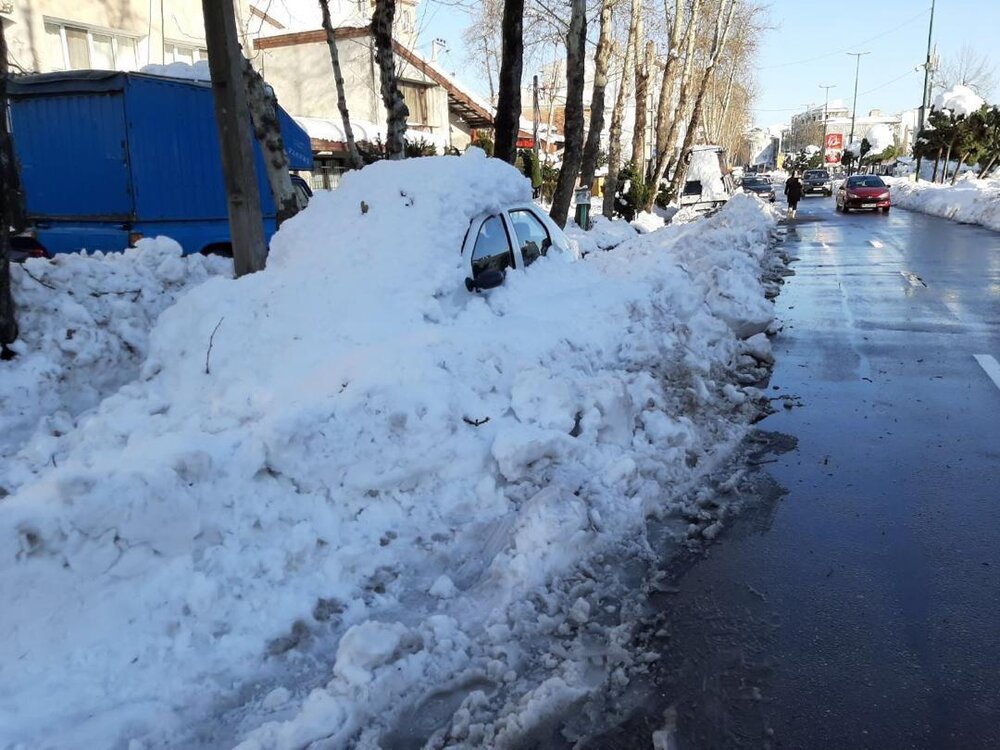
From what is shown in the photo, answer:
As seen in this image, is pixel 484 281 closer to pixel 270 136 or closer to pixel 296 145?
pixel 270 136

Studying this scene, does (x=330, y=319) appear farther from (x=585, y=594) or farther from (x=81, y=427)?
(x=585, y=594)

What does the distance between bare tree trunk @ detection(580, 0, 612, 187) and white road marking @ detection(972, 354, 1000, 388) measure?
11611 mm

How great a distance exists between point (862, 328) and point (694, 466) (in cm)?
644

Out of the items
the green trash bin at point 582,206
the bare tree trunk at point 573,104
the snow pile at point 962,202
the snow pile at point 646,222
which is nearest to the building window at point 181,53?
the green trash bin at point 582,206

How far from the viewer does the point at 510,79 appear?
12617mm

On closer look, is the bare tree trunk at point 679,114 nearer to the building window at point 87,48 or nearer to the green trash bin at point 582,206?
the green trash bin at point 582,206

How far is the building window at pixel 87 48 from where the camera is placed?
18.6m

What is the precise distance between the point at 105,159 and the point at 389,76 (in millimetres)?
4002

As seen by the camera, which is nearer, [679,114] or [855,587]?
[855,587]

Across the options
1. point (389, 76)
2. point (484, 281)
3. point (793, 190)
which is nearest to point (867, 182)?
point (793, 190)

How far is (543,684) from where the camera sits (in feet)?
10.9

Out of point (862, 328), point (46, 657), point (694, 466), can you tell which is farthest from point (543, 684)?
point (862, 328)

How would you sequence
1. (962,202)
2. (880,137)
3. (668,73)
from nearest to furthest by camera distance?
(668,73), (962,202), (880,137)

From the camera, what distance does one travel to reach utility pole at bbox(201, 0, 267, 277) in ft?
23.6
